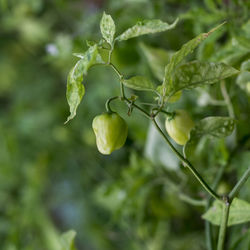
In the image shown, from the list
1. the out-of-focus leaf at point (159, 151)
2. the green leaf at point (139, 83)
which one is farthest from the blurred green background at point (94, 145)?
the green leaf at point (139, 83)

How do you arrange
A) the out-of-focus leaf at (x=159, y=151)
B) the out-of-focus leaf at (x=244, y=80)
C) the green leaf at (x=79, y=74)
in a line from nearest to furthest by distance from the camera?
the green leaf at (x=79, y=74)
the out-of-focus leaf at (x=244, y=80)
the out-of-focus leaf at (x=159, y=151)

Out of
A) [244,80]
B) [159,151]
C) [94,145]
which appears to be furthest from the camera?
[94,145]

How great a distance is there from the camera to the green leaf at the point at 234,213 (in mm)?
392

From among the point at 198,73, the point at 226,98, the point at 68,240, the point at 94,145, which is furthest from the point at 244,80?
the point at 94,145

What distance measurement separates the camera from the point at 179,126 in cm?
38

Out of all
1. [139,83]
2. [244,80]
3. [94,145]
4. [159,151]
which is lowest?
[94,145]

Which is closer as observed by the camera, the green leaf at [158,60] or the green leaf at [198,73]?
the green leaf at [198,73]

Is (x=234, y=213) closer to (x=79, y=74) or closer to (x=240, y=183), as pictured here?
(x=240, y=183)

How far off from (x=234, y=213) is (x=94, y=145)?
661 mm

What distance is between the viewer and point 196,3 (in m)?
0.66

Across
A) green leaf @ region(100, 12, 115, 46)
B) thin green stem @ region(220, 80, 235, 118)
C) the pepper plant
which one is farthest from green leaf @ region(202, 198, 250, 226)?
green leaf @ region(100, 12, 115, 46)

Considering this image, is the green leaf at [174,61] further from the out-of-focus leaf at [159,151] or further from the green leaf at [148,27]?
the out-of-focus leaf at [159,151]

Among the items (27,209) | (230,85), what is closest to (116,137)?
(230,85)

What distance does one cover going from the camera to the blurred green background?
51 centimetres
